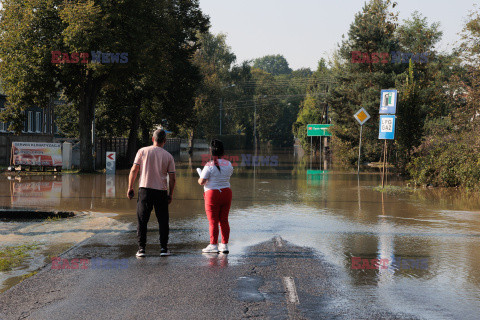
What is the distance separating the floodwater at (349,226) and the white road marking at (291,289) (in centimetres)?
64

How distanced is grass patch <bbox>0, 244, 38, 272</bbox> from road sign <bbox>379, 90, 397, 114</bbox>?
49.3 feet

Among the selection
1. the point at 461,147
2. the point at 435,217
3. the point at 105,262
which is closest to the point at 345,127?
the point at 461,147

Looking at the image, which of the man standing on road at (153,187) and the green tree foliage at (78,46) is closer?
the man standing on road at (153,187)

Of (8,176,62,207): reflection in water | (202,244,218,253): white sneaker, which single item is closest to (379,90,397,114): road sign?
(8,176,62,207): reflection in water

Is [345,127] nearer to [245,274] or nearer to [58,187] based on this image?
[58,187]

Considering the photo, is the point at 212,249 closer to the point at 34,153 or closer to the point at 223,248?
the point at 223,248

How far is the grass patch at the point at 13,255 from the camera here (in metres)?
7.81

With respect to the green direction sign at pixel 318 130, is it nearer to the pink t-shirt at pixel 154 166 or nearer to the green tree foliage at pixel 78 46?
the green tree foliage at pixel 78 46

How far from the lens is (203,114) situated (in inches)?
2943

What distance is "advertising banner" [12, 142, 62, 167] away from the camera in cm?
2780

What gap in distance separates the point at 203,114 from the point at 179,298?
69.2 metres

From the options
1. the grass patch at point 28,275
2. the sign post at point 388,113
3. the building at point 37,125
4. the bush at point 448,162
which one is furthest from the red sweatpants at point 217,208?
the building at point 37,125

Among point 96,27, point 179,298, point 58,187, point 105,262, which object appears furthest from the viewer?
point 96,27

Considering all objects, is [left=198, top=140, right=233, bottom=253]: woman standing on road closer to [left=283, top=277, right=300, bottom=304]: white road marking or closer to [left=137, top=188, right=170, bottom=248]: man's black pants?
[left=137, top=188, right=170, bottom=248]: man's black pants
